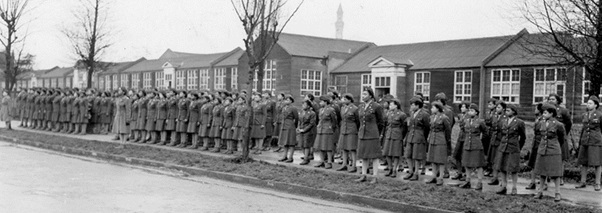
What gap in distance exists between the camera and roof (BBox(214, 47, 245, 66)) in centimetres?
4957

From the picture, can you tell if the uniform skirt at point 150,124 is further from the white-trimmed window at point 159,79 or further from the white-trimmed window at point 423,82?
the white-trimmed window at point 159,79

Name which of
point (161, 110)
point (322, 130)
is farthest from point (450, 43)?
point (322, 130)

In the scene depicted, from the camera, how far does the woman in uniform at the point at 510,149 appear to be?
1022 cm

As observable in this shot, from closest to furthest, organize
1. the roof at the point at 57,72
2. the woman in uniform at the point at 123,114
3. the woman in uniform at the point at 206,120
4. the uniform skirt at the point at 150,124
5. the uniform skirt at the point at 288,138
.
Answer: the uniform skirt at the point at 288,138, the woman in uniform at the point at 206,120, the woman in uniform at the point at 123,114, the uniform skirt at the point at 150,124, the roof at the point at 57,72

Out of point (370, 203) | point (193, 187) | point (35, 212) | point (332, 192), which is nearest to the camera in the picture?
point (35, 212)

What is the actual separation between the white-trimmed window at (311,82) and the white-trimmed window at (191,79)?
648 inches

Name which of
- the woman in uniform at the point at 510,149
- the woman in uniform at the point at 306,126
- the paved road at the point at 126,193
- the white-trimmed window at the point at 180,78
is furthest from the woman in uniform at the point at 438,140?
the white-trimmed window at the point at 180,78

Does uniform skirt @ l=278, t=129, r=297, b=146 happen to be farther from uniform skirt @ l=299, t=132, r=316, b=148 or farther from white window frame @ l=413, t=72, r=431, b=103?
white window frame @ l=413, t=72, r=431, b=103

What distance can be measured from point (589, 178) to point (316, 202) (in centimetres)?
662

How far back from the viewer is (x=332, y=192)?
421 inches

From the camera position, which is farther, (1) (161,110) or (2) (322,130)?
(1) (161,110)

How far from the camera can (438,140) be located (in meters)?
11.3

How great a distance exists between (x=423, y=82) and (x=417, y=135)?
Answer: 81.0 ft

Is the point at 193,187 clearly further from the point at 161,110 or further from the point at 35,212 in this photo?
the point at 161,110
